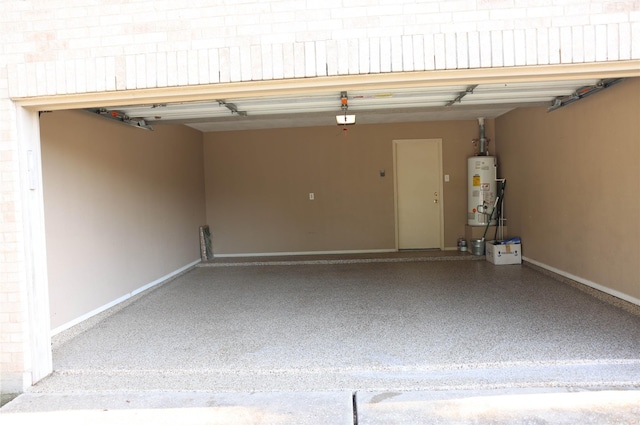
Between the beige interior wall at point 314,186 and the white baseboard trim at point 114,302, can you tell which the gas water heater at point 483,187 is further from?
the white baseboard trim at point 114,302

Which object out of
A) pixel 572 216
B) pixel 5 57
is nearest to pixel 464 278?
pixel 572 216

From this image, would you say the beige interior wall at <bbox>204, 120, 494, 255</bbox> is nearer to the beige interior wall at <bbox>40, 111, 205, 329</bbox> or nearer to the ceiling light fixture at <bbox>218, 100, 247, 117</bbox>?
the beige interior wall at <bbox>40, 111, 205, 329</bbox>

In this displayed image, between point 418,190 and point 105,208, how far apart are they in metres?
5.64

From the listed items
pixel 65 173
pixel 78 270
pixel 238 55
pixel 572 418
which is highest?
pixel 238 55

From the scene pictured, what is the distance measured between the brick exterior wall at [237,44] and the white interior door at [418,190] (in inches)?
225

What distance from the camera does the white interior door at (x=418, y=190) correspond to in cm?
863

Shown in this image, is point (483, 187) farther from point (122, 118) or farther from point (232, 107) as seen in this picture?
point (122, 118)

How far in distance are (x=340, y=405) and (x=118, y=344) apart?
7.33ft

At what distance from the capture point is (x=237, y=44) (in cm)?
304

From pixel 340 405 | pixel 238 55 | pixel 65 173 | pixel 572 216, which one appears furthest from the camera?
pixel 572 216

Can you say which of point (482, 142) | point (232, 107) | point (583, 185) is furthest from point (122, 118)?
point (482, 142)

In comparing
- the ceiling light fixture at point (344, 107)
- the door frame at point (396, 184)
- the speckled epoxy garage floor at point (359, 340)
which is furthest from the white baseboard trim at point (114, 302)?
the door frame at point (396, 184)

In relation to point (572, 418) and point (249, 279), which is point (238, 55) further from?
point (249, 279)

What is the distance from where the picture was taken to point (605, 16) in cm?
285
